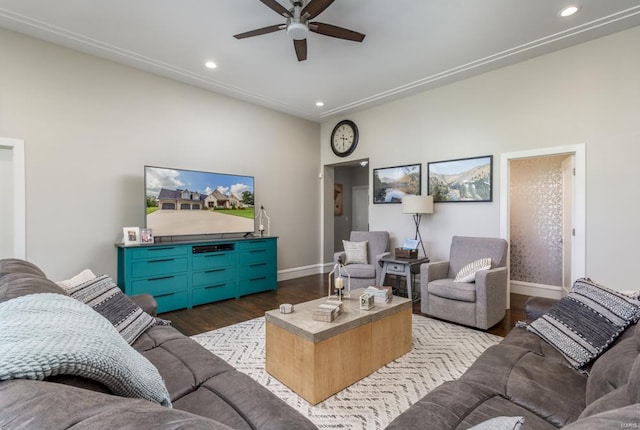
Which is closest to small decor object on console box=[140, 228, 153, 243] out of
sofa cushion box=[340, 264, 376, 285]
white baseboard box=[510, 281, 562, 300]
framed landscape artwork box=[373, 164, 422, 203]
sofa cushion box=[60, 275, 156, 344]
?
sofa cushion box=[60, 275, 156, 344]

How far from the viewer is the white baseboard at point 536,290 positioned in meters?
4.35

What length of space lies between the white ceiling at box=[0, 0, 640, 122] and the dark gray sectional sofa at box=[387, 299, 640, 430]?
291cm

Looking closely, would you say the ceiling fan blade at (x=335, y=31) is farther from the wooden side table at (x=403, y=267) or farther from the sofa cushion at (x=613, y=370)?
the sofa cushion at (x=613, y=370)

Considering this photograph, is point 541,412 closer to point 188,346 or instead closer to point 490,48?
point 188,346

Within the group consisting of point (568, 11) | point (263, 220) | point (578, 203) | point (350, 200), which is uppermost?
point (568, 11)

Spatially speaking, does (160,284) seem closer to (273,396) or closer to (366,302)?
(366,302)

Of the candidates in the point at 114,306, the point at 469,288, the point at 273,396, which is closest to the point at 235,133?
the point at 114,306

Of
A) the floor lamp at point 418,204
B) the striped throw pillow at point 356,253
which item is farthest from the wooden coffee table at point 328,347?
the striped throw pillow at point 356,253

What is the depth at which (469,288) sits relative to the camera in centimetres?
322

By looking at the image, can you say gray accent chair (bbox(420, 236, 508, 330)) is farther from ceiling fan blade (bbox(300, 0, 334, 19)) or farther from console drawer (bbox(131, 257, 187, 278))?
console drawer (bbox(131, 257, 187, 278))

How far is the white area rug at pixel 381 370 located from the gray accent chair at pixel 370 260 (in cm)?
97

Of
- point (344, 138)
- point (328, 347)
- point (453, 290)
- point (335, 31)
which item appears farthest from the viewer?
point (344, 138)

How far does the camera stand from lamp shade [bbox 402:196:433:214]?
165 inches

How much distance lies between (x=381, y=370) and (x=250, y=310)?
2057mm
